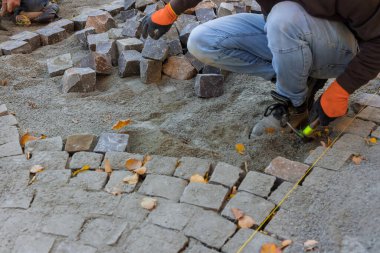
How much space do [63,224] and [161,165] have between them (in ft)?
2.17

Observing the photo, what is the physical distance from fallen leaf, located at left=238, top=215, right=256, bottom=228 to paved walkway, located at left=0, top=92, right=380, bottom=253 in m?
0.03

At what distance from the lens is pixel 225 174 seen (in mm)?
2357

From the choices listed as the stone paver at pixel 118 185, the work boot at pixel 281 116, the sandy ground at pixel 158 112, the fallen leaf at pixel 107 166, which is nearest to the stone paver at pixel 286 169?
the sandy ground at pixel 158 112

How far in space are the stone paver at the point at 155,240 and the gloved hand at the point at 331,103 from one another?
44.9 inches

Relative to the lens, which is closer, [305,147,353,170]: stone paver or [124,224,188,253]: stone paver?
[124,224,188,253]: stone paver

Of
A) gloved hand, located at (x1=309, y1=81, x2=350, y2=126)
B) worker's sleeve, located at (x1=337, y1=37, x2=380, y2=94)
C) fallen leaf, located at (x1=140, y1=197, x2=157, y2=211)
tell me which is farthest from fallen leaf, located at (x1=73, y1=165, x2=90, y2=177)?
worker's sleeve, located at (x1=337, y1=37, x2=380, y2=94)

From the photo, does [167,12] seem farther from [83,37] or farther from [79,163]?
[83,37]

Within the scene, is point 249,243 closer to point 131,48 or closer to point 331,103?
point 331,103

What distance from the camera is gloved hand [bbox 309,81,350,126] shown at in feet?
7.89

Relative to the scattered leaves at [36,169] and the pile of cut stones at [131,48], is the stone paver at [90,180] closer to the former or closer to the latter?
the scattered leaves at [36,169]

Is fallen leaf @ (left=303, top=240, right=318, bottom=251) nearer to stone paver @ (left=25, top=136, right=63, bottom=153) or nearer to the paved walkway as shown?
the paved walkway

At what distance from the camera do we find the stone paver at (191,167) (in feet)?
7.88

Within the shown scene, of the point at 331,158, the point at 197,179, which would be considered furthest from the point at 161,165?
the point at 331,158

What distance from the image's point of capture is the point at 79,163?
255cm
